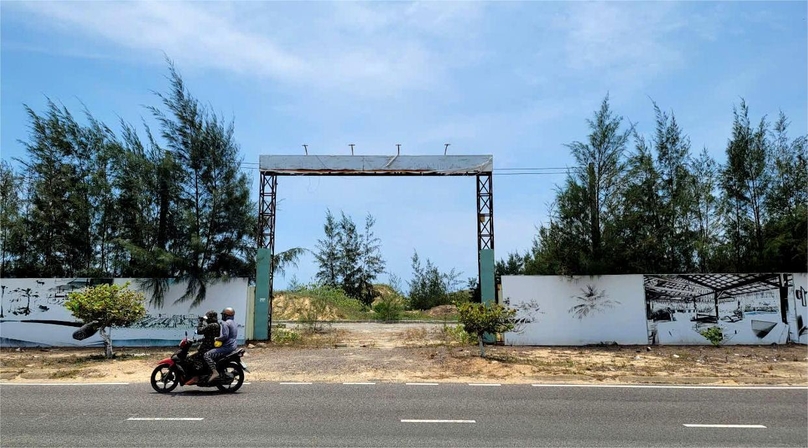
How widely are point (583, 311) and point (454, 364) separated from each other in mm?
6285

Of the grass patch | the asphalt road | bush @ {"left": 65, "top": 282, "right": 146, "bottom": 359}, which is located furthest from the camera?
bush @ {"left": 65, "top": 282, "right": 146, "bottom": 359}

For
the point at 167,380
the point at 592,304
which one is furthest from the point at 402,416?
the point at 592,304

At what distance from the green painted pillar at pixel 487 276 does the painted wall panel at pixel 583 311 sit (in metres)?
0.48

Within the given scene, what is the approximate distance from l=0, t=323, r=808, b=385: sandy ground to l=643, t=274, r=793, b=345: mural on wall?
57 cm

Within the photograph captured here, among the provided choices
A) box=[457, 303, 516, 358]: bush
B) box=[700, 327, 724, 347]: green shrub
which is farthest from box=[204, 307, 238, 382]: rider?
box=[700, 327, 724, 347]: green shrub

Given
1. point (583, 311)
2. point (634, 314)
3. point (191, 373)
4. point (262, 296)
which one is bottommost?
point (191, 373)

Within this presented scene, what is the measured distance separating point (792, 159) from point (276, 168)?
18.4 meters

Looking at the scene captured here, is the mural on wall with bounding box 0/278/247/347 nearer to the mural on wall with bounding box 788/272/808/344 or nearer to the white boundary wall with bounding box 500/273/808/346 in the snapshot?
the white boundary wall with bounding box 500/273/808/346

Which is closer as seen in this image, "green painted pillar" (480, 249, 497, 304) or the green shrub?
the green shrub

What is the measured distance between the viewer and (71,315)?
19.1 m

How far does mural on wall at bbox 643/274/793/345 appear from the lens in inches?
731

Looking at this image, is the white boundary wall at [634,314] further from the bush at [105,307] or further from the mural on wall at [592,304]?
the bush at [105,307]

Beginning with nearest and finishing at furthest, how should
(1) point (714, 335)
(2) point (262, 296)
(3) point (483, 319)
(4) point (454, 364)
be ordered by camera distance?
(4) point (454, 364)
(3) point (483, 319)
(1) point (714, 335)
(2) point (262, 296)

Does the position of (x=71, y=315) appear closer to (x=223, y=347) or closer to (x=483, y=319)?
(x=223, y=347)
